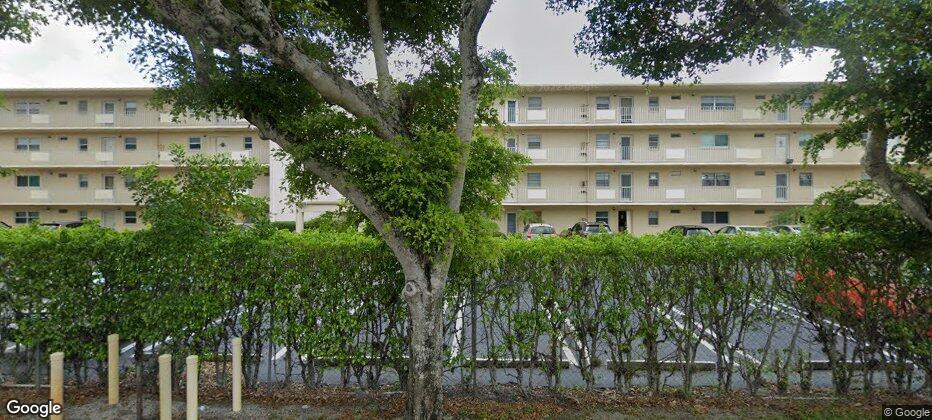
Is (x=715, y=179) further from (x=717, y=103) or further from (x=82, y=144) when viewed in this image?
(x=82, y=144)

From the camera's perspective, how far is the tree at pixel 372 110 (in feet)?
13.1

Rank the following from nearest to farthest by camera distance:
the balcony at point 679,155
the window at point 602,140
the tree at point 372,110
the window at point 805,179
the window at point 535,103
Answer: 1. the tree at point 372,110
2. the balcony at point 679,155
3. the window at point 805,179
4. the window at point 602,140
5. the window at point 535,103

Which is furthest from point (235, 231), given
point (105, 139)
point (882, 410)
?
point (105, 139)

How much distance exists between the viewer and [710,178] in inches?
1120

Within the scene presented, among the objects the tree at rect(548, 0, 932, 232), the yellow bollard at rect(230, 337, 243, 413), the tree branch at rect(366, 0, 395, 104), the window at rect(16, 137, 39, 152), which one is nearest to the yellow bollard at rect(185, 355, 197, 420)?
the yellow bollard at rect(230, 337, 243, 413)

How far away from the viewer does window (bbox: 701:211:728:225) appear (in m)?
29.0

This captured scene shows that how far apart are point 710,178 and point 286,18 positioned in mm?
28937

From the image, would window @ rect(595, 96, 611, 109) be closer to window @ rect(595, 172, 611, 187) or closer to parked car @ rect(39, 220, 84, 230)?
window @ rect(595, 172, 611, 187)

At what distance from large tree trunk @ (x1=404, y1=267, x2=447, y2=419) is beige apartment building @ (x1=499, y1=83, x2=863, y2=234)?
23476 mm

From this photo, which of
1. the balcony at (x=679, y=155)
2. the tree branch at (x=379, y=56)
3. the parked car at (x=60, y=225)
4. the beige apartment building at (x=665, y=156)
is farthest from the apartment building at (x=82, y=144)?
the tree branch at (x=379, y=56)

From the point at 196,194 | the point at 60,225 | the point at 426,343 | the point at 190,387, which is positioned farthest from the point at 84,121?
the point at 426,343

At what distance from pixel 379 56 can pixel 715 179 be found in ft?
93.9

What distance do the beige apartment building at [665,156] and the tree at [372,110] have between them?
23157 mm

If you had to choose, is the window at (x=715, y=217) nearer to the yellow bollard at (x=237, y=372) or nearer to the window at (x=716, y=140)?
the window at (x=716, y=140)
